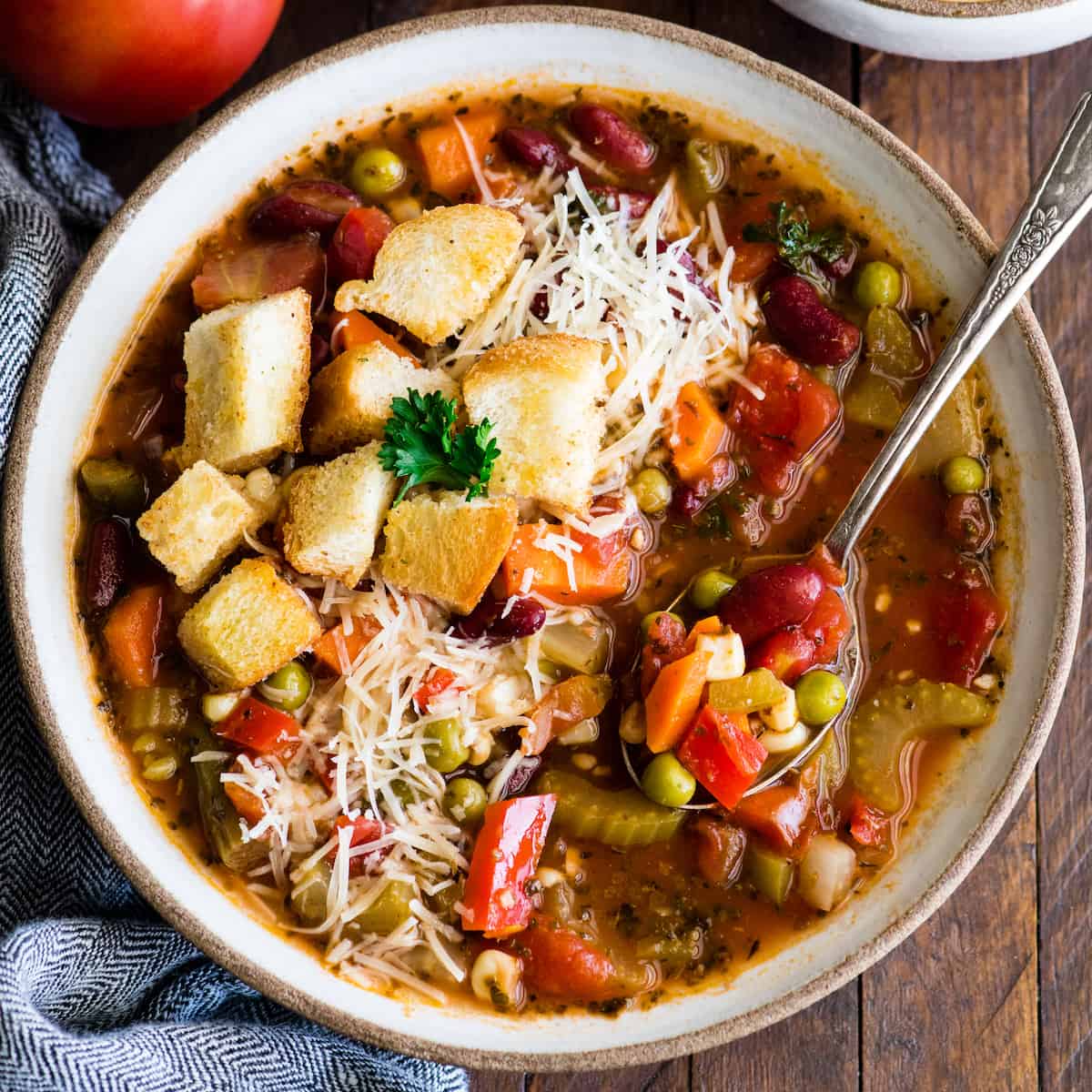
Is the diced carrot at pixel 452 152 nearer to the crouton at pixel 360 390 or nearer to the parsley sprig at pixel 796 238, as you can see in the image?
the crouton at pixel 360 390

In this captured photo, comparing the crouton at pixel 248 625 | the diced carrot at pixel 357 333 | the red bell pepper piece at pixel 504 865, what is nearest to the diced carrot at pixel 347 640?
the crouton at pixel 248 625

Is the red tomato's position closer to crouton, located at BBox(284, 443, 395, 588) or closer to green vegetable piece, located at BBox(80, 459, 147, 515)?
green vegetable piece, located at BBox(80, 459, 147, 515)

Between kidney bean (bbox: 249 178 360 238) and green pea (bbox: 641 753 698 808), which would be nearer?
green pea (bbox: 641 753 698 808)

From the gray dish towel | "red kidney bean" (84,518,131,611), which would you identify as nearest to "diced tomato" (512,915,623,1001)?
the gray dish towel

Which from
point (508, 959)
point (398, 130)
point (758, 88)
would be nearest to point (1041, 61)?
point (758, 88)

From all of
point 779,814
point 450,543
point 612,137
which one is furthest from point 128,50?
point 779,814

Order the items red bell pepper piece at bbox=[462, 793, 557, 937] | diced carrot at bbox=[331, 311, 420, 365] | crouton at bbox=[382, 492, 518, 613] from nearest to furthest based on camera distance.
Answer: crouton at bbox=[382, 492, 518, 613], red bell pepper piece at bbox=[462, 793, 557, 937], diced carrot at bbox=[331, 311, 420, 365]

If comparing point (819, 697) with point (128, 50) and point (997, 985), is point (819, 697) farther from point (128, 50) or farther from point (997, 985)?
point (128, 50)
